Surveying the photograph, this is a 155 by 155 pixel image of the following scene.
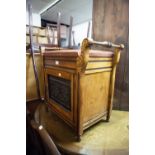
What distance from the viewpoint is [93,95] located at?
0.93m

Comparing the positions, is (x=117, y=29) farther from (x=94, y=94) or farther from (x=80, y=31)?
(x=80, y=31)

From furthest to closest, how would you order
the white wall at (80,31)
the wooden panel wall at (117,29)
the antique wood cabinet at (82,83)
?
the white wall at (80,31) → the wooden panel wall at (117,29) → the antique wood cabinet at (82,83)

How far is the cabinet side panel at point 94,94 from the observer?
852mm

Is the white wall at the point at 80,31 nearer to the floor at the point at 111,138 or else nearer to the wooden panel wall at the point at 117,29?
the wooden panel wall at the point at 117,29

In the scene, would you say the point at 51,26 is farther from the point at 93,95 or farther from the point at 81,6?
the point at 93,95

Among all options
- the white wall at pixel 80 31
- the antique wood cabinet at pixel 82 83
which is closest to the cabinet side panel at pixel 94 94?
the antique wood cabinet at pixel 82 83

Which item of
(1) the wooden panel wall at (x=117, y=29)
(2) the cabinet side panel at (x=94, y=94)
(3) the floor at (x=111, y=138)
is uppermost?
(1) the wooden panel wall at (x=117, y=29)

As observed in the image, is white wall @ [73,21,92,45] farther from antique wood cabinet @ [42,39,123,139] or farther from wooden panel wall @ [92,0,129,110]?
antique wood cabinet @ [42,39,123,139]

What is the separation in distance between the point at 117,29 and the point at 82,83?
662mm

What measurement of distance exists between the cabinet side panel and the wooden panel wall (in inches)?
10.6

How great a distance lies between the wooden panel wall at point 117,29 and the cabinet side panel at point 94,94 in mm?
268

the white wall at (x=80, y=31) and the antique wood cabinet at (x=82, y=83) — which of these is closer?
the antique wood cabinet at (x=82, y=83)

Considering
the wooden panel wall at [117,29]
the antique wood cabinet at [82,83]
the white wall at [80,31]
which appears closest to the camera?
the antique wood cabinet at [82,83]
